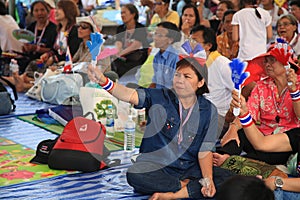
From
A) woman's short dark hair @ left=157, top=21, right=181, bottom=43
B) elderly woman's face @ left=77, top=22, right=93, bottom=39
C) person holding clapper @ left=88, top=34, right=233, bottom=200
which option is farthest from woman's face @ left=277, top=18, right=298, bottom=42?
person holding clapper @ left=88, top=34, right=233, bottom=200

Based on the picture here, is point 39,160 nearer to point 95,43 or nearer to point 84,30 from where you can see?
point 95,43

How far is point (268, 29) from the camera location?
6.15 m

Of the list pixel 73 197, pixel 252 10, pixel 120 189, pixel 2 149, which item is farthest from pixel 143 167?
pixel 252 10

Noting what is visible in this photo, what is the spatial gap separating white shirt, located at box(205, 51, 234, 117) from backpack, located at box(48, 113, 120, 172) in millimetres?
1129

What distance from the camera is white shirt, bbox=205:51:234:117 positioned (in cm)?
450

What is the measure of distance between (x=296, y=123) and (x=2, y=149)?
2174 mm

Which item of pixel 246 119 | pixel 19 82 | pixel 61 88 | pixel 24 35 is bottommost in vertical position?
pixel 19 82

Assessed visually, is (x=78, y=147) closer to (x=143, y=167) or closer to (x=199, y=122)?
(x=143, y=167)

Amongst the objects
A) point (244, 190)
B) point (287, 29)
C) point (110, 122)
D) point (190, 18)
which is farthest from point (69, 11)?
point (244, 190)

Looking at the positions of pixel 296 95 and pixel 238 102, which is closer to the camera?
pixel 238 102

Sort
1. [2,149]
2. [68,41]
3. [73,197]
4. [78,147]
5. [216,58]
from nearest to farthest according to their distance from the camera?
[73,197] < [78,147] < [2,149] < [216,58] < [68,41]

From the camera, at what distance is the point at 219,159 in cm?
360

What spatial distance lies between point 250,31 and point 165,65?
123 cm

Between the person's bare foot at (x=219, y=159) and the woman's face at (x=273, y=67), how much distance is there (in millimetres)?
620
